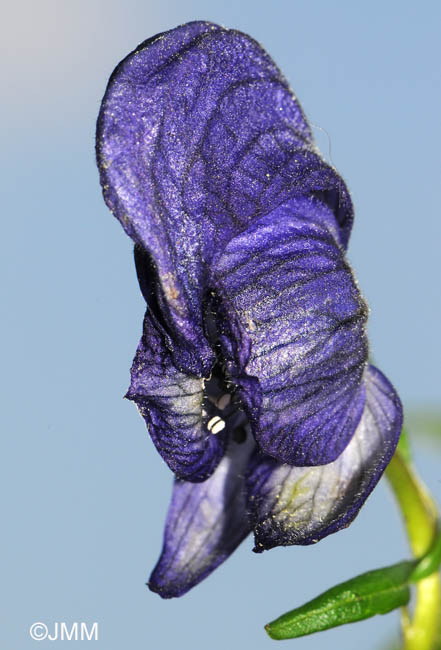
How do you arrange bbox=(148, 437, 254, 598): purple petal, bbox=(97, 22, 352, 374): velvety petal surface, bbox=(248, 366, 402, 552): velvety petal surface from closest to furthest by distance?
bbox=(97, 22, 352, 374): velvety petal surface < bbox=(248, 366, 402, 552): velvety petal surface < bbox=(148, 437, 254, 598): purple petal

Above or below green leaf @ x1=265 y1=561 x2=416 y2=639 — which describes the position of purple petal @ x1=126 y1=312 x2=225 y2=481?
above

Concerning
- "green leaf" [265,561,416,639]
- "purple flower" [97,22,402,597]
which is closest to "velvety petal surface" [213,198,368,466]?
"purple flower" [97,22,402,597]

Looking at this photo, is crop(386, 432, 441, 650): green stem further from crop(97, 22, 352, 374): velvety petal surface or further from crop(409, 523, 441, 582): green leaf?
crop(97, 22, 352, 374): velvety petal surface

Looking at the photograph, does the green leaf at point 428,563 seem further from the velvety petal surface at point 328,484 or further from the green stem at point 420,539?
the velvety petal surface at point 328,484

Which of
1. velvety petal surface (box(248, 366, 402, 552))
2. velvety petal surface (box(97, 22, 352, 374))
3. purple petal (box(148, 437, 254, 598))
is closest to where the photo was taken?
velvety petal surface (box(97, 22, 352, 374))

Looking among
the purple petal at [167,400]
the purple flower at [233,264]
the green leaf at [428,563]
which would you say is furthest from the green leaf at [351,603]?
the purple petal at [167,400]

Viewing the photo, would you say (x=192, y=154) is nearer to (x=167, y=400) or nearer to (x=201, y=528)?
(x=167, y=400)

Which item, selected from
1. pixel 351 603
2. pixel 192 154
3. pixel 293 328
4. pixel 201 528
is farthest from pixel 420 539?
pixel 192 154
